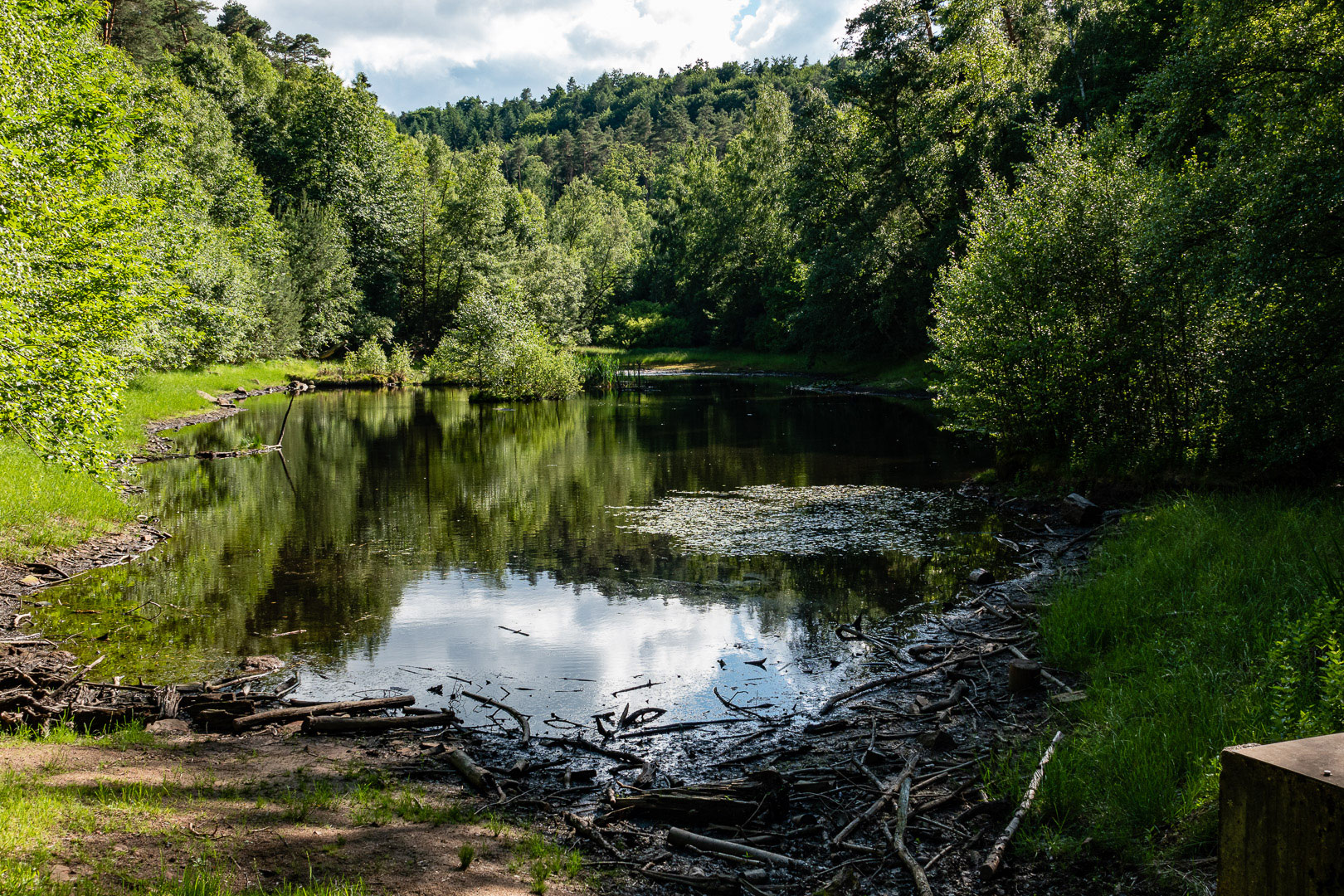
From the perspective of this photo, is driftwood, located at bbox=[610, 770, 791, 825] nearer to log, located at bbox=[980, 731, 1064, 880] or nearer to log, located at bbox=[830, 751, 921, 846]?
log, located at bbox=[830, 751, 921, 846]

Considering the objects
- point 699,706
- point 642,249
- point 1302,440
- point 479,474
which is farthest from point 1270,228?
point 642,249

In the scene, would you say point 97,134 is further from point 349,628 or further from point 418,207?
point 418,207

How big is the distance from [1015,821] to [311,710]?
632 cm

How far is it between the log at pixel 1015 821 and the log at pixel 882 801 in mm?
826

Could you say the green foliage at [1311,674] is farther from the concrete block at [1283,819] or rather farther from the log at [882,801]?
the log at [882,801]

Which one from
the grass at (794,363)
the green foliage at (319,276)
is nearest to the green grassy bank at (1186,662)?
the grass at (794,363)

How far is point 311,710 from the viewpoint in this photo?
789 centimetres

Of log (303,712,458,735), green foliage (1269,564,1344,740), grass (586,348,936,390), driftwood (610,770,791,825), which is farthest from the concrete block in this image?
grass (586,348,936,390)

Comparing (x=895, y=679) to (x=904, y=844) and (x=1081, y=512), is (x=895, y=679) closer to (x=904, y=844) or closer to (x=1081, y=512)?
(x=904, y=844)

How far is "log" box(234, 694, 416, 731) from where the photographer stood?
7570 mm

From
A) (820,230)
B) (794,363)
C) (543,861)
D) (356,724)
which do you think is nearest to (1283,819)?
(543,861)

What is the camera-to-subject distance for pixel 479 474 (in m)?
23.1

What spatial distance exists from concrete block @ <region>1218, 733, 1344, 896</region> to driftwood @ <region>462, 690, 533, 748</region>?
18.9 feet

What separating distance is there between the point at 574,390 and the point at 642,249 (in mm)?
52459
